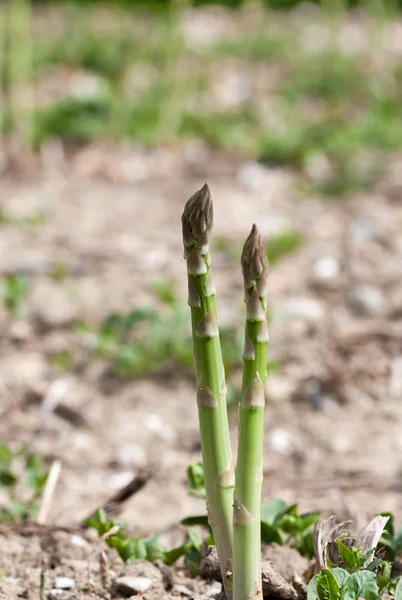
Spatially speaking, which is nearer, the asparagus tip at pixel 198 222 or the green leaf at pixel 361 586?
the asparagus tip at pixel 198 222

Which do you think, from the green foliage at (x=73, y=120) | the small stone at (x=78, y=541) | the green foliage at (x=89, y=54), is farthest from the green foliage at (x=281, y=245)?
the green foliage at (x=89, y=54)

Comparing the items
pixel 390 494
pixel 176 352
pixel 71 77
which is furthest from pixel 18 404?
pixel 71 77

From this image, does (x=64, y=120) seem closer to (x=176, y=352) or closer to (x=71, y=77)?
(x=71, y=77)

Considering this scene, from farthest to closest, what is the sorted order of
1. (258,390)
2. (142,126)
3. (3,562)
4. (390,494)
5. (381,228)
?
1. (142,126)
2. (381,228)
3. (390,494)
4. (3,562)
5. (258,390)

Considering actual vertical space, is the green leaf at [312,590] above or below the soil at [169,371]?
below

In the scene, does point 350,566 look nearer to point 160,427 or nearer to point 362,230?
point 160,427

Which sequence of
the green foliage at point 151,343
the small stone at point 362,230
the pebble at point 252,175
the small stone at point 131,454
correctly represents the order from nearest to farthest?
the small stone at point 131,454 → the green foliage at point 151,343 → the small stone at point 362,230 → the pebble at point 252,175

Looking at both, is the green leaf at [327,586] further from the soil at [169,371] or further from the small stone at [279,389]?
the small stone at [279,389]
